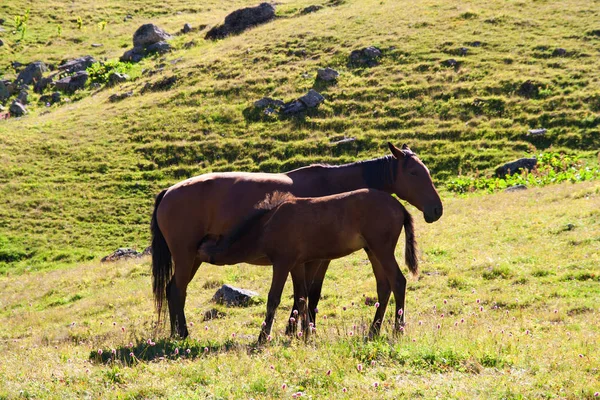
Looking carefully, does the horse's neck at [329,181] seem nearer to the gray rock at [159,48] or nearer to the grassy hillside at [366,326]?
the grassy hillside at [366,326]

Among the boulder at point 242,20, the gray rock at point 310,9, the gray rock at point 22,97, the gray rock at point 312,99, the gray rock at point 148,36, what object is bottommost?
the gray rock at point 22,97

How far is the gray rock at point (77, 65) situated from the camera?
61.4 meters

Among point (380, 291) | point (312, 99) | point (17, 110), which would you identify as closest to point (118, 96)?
point (17, 110)

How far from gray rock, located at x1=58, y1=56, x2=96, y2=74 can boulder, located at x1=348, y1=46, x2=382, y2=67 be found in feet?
86.2

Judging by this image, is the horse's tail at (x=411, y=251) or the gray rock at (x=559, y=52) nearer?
the horse's tail at (x=411, y=251)

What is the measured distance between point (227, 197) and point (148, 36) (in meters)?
54.6

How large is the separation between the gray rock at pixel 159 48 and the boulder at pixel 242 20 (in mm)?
3992

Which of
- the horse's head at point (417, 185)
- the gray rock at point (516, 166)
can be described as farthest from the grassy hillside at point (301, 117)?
the horse's head at point (417, 185)

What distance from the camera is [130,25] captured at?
76812 millimetres

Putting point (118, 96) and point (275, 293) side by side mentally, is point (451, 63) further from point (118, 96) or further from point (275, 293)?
point (275, 293)

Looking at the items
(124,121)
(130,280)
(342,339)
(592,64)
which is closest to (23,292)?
(130,280)

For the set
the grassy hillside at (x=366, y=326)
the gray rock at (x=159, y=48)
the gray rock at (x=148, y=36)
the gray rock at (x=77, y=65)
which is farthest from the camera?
the gray rock at (x=148, y=36)

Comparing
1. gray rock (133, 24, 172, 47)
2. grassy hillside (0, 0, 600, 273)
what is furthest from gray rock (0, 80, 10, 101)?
gray rock (133, 24, 172, 47)

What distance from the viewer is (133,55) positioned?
6138 centimetres
